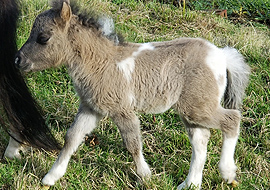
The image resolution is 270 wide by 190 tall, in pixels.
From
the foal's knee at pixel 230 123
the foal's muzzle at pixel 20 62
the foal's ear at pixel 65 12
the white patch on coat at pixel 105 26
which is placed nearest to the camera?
the foal's ear at pixel 65 12

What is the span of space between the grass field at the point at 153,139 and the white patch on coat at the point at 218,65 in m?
0.75

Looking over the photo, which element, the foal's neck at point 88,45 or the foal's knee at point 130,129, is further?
the foal's knee at point 130,129

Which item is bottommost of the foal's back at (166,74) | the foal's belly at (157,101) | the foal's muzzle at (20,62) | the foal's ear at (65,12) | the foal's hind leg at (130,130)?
the foal's hind leg at (130,130)

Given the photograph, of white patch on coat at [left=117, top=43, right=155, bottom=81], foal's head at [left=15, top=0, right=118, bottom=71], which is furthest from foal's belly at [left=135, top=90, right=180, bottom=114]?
foal's head at [left=15, top=0, right=118, bottom=71]

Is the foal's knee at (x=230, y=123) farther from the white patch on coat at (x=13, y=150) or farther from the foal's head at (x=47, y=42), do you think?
the white patch on coat at (x=13, y=150)

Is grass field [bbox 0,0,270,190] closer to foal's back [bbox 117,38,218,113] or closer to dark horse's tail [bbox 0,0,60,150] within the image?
dark horse's tail [bbox 0,0,60,150]

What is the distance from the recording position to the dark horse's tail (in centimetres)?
362

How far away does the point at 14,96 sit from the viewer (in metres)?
3.70

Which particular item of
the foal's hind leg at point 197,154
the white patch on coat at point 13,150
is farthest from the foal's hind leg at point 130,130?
the white patch on coat at point 13,150

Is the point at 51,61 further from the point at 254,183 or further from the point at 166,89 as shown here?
the point at 254,183

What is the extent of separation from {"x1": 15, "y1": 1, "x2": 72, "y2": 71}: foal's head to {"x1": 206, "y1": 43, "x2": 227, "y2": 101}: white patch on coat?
101 centimetres

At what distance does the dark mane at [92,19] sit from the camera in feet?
11.0

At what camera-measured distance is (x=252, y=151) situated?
13.7 ft

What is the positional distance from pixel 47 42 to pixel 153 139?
148 cm
